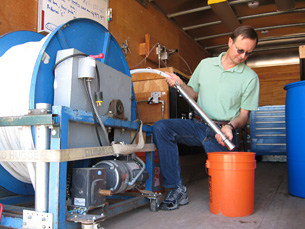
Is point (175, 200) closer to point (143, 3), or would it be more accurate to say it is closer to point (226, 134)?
point (226, 134)

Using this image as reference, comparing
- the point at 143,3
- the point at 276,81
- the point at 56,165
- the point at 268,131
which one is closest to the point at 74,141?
the point at 56,165

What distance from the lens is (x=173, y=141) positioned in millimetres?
2221

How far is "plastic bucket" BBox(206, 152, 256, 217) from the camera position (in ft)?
5.99

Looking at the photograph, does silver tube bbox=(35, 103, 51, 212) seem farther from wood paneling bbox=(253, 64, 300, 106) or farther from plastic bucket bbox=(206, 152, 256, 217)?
wood paneling bbox=(253, 64, 300, 106)

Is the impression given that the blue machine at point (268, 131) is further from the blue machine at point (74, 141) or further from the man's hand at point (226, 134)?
the blue machine at point (74, 141)

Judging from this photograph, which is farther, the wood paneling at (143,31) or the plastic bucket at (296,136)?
the wood paneling at (143,31)

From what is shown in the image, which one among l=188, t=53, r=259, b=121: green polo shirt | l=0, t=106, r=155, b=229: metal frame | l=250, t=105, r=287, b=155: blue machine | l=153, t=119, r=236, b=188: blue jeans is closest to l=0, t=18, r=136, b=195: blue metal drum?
l=0, t=106, r=155, b=229: metal frame

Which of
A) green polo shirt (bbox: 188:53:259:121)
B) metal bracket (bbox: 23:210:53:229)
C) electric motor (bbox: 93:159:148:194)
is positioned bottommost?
metal bracket (bbox: 23:210:53:229)

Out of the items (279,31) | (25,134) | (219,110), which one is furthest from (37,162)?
(279,31)

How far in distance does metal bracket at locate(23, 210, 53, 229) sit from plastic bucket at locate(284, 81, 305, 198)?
198 centimetres

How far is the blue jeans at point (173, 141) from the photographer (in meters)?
2.16

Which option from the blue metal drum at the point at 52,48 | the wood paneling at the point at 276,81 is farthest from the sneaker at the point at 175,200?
the wood paneling at the point at 276,81

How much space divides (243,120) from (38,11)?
1.83 metres

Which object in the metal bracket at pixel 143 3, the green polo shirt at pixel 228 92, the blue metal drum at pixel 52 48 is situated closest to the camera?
the blue metal drum at pixel 52 48
